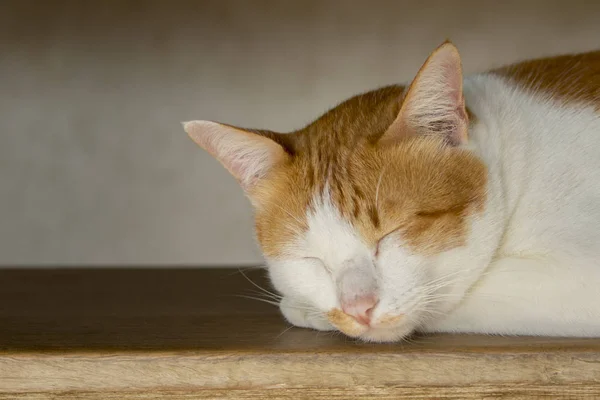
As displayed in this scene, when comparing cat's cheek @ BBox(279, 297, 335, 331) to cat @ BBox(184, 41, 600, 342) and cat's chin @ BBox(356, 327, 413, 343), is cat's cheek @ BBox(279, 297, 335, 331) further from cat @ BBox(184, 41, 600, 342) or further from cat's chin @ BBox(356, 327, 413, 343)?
cat's chin @ BBox(356, 327, 413, 343)

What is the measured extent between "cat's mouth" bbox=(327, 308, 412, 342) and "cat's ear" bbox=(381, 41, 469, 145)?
0.29m

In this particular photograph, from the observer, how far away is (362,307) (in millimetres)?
975

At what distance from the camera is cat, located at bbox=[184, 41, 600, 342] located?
1.01 meters

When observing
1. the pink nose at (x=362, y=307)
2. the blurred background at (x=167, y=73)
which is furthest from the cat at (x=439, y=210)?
the blurred background at (x=167, y=73)

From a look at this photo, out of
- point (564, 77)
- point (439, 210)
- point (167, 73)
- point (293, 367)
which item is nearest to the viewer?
point (293, 367)

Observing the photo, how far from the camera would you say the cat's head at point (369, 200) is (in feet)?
3.29

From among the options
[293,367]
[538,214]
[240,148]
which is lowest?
[293,367]

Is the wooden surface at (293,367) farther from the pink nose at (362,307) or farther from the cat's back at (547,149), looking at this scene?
the cat's back at (547,149)

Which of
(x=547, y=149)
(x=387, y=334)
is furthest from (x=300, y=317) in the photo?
(x=547, y=149)

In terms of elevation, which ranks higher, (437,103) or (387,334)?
(437,103)

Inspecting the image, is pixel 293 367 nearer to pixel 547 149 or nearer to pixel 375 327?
pixel 375 327

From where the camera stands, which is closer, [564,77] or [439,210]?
[439,210]

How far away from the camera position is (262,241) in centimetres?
124

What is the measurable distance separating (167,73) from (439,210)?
1.91 m
